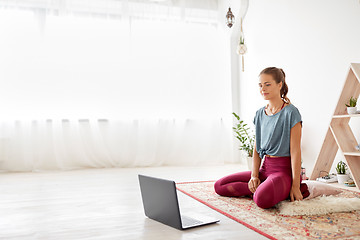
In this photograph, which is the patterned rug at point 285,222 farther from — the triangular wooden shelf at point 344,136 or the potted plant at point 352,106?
the potted plant at point 352,106

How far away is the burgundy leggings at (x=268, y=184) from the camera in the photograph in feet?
6.54

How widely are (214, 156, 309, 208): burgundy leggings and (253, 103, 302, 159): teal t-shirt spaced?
5cm

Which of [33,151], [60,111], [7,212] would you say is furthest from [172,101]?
[7,212]

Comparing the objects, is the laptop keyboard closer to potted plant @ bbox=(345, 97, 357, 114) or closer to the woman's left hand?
the woman's left hand

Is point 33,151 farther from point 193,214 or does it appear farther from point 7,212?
point 193,214

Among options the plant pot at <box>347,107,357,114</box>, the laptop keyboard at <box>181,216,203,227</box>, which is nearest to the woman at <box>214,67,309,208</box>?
the laptop keyboard at <box>181,216,203,227</box>

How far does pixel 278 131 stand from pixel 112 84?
275 centimetres

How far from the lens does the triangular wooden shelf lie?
2547mm

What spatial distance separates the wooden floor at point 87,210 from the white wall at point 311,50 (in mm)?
1156

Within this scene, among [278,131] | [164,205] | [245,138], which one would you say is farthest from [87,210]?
[245,138]

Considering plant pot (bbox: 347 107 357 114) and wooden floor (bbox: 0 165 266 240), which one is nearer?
wooden floor (bbox: 0 165 266 240)

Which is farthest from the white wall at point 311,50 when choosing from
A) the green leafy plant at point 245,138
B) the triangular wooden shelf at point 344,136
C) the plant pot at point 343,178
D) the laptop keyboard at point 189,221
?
the laptop keyboard at point 189,221

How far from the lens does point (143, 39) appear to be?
4590mm

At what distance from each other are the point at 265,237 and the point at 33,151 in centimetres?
338
